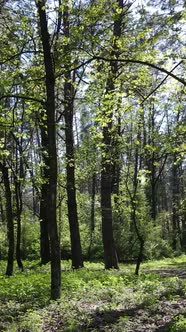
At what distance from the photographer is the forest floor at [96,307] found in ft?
18.9

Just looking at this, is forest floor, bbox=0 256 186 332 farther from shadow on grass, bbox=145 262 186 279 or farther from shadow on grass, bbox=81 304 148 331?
shadow on grass, bbox=145 262 186 279

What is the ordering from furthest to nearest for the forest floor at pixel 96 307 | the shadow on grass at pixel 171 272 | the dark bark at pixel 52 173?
the shadow on grass at pixel 171 272 → the dark bark at pixel 52 173 → the forest floor at pixel 96 307

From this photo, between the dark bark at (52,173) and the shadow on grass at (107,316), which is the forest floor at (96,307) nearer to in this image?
the shadow on grass at (107,316)

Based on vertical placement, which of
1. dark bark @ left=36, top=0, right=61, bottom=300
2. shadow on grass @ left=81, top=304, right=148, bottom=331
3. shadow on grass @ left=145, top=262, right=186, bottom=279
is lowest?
shadow on grass @ left=145, top=262, right=186, bottom=279

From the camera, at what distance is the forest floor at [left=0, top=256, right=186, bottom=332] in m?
5.75

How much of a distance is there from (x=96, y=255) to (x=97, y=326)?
61.4 feet

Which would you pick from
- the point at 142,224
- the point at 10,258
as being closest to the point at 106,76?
the point at 10,258

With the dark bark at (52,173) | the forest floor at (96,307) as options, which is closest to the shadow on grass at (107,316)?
the forest floor at (96,307)

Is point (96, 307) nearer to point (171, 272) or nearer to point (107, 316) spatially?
point (107, 316)

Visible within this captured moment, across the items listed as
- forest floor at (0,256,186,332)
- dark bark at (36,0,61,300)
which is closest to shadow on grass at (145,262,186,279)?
forest floor at (0,256,186,332)

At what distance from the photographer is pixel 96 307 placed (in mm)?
6793

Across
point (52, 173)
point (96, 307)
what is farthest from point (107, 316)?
point (52, 173)

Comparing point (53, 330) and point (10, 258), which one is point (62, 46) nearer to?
point (53, 330)

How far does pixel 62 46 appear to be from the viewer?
26.9 feet
